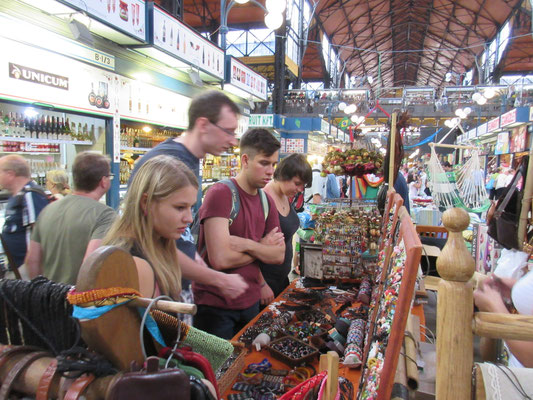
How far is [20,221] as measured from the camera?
2.91 m

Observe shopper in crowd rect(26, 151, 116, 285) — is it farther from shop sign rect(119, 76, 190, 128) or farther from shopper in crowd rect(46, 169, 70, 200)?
shop sign rect(119, 76, 190, 128)

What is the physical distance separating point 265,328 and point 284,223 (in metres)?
0.93

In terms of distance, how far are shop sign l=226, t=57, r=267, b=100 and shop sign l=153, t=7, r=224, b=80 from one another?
0.41 metres

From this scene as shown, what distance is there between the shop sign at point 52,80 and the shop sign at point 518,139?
12.8 m

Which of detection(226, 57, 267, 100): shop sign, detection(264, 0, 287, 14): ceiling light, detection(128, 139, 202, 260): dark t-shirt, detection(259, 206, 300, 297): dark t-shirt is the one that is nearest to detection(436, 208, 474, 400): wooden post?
detection(128, 139, 202, 260): dark t-shirt

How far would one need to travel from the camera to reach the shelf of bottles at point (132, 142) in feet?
20.3

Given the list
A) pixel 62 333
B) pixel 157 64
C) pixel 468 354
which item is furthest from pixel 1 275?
pixel 157 64

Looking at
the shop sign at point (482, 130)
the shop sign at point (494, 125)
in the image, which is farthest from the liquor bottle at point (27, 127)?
the shop sign at point (482, 130)

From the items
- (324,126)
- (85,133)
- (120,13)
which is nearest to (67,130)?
(85,133)

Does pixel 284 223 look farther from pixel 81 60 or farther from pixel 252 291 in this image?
pixel 81 60

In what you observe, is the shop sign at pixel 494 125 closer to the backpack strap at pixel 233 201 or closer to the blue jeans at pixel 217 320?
the backpack strap at pixel 233 201

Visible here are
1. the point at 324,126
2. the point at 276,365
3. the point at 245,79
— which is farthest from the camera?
the point at 324,126

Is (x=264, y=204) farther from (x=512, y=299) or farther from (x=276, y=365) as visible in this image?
(x=512, y=299)

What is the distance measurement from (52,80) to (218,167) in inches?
205
